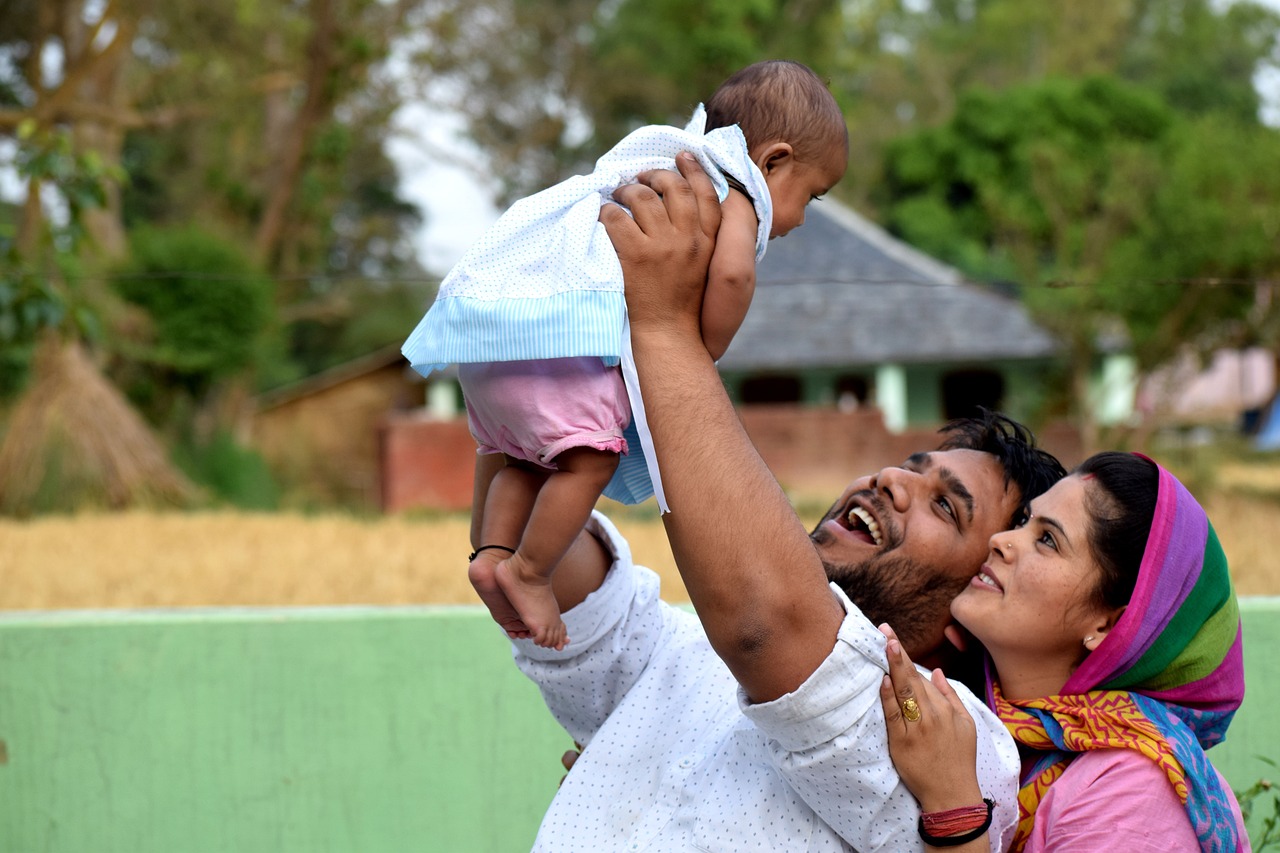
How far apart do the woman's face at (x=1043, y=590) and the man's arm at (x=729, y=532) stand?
368 millimetres

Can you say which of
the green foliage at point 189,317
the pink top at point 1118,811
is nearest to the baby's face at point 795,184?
the pink top at point 1118,811

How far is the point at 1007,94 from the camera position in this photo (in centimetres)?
3048

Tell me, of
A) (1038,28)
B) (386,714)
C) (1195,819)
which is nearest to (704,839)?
(1195,819)

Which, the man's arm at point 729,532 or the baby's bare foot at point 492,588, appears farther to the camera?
the baby's bare foot at point 492,588

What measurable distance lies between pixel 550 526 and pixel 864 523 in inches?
22.2

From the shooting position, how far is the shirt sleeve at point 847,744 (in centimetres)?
160

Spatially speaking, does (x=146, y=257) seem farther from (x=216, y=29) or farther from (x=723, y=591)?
(x=723, y=591)

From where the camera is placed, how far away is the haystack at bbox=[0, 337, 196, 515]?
444 inches

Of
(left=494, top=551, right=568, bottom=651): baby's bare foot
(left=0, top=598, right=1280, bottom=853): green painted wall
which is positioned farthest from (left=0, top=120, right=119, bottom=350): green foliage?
(left=494, top=551, right=568, bottom=651): baby's bare foot

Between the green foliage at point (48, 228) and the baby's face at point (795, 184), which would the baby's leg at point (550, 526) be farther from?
the green foliage at point (48, 228)

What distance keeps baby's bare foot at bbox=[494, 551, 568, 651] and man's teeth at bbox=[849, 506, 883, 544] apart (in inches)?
21.0

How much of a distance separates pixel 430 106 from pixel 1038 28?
23203 millimetres

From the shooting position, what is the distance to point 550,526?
1.84 metres

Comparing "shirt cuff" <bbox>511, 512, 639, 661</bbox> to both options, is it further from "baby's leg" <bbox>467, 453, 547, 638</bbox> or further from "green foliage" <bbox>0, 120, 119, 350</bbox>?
"green foliage" <bbox>0, 120, 119, 350</bbox>
